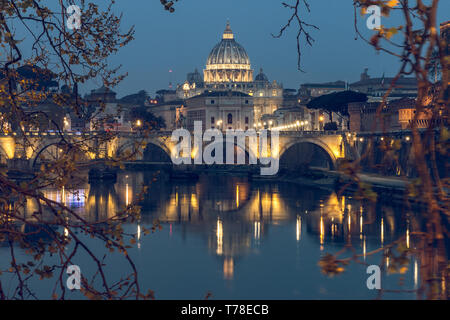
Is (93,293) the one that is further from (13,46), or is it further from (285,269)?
(285,269)

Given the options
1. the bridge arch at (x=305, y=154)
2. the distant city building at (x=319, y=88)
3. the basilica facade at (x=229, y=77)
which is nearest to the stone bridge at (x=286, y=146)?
the bridge arch at (x=305, y=154)

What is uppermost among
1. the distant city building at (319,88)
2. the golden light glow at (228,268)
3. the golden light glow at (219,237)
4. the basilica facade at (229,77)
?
the basilica facade at (229,77)

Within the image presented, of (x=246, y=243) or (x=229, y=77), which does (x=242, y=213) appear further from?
(x=229, y=77)

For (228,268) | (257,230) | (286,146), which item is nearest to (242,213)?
(257,230)

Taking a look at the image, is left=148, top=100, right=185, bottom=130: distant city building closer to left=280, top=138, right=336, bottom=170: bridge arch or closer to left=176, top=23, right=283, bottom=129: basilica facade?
left=176, top=23, right=283, bottom=129: basilica facade

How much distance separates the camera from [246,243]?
2958 cm

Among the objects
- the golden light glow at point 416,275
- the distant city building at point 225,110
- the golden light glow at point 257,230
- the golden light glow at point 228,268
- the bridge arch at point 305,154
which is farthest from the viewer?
the distant city building at point 225,110

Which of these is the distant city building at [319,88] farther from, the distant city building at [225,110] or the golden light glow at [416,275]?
the golden light glow at [416,275]

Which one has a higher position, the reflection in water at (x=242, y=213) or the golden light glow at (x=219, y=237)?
the reflection in water at (x=242, y=213)

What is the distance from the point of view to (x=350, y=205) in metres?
39.5

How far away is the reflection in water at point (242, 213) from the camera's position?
93.7 ft

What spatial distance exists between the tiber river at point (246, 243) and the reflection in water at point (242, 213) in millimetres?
58

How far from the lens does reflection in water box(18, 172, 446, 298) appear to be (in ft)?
93.7

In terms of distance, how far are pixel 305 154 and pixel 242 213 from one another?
1271 inches
